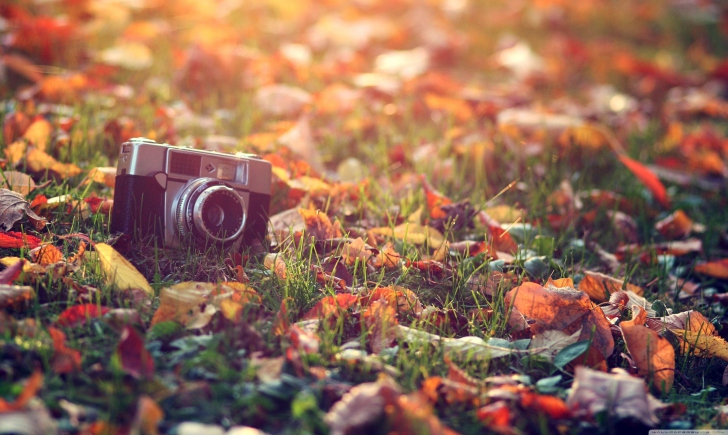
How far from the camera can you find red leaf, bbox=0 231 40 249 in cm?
196

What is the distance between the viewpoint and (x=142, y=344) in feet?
5.12

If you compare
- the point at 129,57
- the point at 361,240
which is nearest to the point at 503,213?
the point at 361,240

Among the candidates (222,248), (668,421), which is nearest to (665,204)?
(668,421)

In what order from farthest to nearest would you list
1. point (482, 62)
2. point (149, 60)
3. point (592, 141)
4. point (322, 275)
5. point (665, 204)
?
point (482, 62), point (149, 60), point (592, 141), point (665, 204), point (322, 275)

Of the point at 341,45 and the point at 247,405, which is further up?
the point at 341,45

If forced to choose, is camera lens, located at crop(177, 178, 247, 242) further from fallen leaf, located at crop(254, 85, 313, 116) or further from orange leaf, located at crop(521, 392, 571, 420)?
fallen leaf, located at crop(254, 85, 313, 116)

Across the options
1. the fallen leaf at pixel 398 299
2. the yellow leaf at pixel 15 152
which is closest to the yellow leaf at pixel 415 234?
the fallen leaf at pixel 398 299

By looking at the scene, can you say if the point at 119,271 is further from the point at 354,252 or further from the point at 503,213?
the point at 503,213

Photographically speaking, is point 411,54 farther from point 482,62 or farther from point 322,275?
point 322,275

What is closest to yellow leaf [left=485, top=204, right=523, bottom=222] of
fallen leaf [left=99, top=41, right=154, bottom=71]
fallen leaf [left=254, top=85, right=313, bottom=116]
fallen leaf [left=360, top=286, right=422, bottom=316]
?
fallen leaf [left=360, top=286, right=422, bottom=316]

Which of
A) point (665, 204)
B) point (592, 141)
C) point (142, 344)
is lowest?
point (142, 344)

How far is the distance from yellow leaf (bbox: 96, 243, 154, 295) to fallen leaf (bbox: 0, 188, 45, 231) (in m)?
0.36

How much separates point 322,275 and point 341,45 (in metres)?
3.04

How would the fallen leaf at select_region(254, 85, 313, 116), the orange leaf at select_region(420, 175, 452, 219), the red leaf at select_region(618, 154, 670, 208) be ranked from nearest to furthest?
the orange leaf at select_region(420, 175, 452, 219), the red leaf at select_region(618, 154, 670, 208), the fallen leaf at select_region(254, 85, 313, 116)
